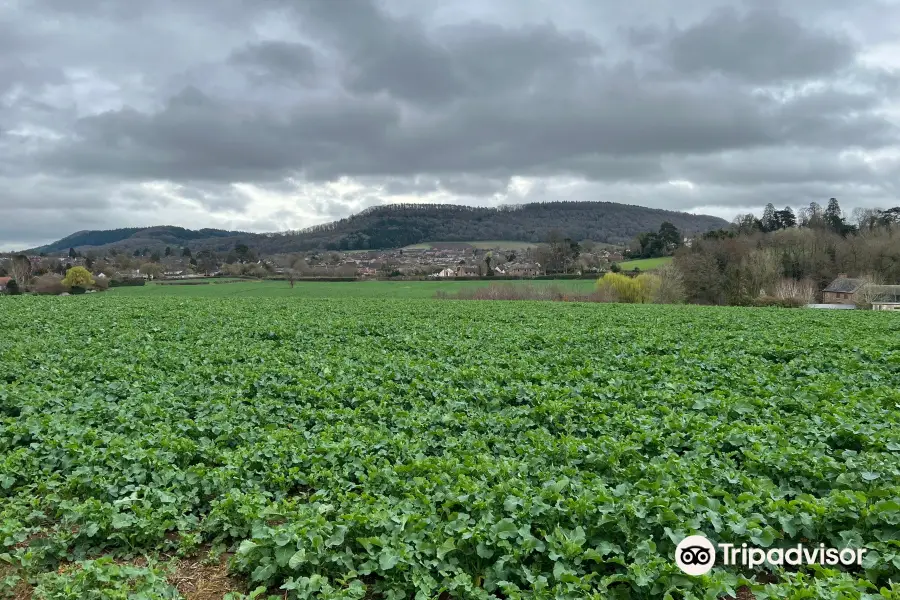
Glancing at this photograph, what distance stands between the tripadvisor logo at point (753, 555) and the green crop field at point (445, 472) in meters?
0.10

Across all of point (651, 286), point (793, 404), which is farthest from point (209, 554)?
point (651, 286)

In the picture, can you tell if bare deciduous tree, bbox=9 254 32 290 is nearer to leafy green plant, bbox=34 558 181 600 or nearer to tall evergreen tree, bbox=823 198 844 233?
leafy green plant, bbox=34 558 181 600

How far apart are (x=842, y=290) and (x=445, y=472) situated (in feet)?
267

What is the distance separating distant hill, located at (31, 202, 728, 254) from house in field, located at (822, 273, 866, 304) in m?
62.4

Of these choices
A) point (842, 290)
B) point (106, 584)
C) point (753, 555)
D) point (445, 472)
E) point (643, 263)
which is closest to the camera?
point (106, 584)

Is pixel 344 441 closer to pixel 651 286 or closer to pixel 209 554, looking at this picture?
pixel 209 554

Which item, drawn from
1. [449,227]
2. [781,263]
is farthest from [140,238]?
[781,263]

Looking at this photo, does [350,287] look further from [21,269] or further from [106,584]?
[106,584]

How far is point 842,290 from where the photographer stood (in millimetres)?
69125

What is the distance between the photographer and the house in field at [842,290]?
→ 219 feet

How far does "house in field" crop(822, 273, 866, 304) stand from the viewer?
2630 inches

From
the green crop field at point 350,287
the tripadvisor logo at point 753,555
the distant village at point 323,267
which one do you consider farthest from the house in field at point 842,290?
the tripadvisor logo at point 753,555

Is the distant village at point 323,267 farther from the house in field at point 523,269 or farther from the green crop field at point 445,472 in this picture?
the green crop field at point 445,472

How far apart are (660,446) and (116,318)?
23.2 m
